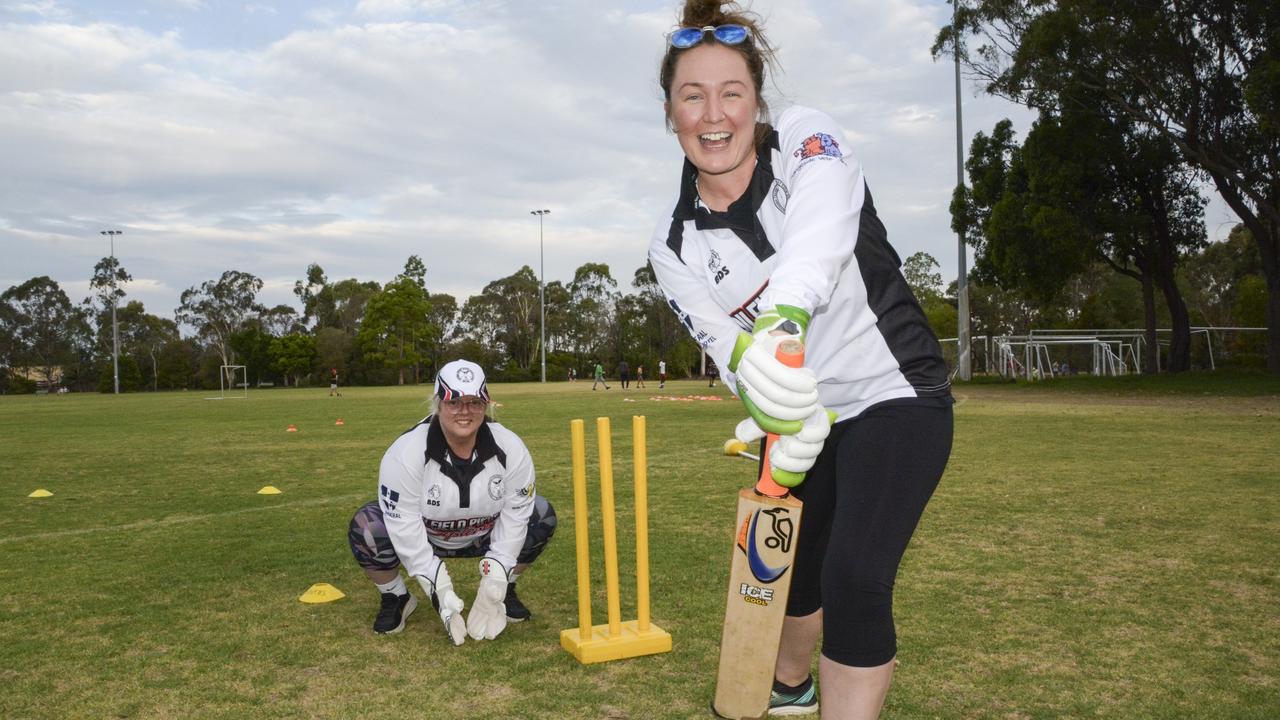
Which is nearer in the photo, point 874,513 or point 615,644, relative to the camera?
point 874,513

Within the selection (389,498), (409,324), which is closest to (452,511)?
(389,498)

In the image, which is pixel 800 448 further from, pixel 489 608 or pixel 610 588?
pixel 489 608

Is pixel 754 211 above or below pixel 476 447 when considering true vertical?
above

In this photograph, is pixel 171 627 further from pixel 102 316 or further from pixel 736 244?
pixel 102 316

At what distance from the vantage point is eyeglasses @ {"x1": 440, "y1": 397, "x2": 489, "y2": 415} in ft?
16.3

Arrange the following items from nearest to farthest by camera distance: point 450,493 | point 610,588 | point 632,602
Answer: point 610,588, point 450,493, point 632,602

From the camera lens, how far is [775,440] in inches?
104

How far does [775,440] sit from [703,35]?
3.94ft

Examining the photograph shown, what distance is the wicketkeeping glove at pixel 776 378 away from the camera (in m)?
2.25

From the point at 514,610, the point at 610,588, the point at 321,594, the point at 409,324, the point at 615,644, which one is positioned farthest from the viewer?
the point at 409,324

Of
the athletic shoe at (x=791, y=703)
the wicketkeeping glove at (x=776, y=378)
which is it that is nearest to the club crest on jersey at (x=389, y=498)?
the athletic shoe at (x=791, y=703)

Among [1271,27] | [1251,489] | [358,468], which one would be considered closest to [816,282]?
[1251,489]

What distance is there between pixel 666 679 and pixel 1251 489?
25.3 ft

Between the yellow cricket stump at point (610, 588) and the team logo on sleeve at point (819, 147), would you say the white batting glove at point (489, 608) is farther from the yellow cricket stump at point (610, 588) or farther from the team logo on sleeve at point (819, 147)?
the team logo on sleeve at point (819, 147)
